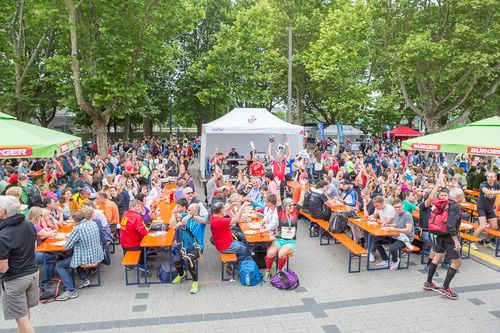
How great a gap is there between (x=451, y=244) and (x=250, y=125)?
10.7 meters

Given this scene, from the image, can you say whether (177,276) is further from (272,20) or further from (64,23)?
(272,20)

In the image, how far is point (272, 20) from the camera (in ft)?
92.2

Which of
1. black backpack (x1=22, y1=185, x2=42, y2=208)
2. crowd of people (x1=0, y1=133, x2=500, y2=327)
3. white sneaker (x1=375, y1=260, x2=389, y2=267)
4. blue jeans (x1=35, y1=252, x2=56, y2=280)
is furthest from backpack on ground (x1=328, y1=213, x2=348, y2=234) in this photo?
black backpack (x1=22, y1=185, x2=42, y2=208)

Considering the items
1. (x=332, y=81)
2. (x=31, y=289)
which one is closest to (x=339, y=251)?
(x=31, y=289)

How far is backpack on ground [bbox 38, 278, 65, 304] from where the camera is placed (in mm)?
6090

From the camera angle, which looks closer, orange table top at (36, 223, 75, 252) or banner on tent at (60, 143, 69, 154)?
orange table top at (36, 223, 75, 252)

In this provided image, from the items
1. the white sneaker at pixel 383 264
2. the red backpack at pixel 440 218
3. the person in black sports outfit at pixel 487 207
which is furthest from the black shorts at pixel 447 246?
the person in black sports outfit at pixel 487 207

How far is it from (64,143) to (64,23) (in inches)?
362

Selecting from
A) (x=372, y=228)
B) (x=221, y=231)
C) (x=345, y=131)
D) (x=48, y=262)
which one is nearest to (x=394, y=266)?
(x=372, y=228)

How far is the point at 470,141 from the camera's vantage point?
334 inches

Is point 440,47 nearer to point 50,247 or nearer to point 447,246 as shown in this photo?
point 447,246

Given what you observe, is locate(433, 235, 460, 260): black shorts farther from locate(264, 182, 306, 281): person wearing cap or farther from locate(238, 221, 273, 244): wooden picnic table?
locate(238, 221, 273, 244): wooden picnic table

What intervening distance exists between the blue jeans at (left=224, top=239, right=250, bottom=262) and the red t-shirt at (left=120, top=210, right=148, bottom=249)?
1574mm

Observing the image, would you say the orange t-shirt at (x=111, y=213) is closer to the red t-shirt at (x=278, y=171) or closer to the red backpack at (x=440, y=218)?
the red t-shirt at (x=278, y=171)
